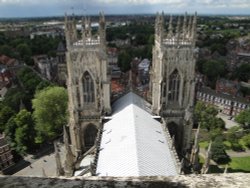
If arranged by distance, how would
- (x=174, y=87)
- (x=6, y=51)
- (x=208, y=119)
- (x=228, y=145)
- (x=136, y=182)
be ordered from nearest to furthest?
(x=136, y=182), (x=174, y=87), (x=228, y=145), (x=208, y=119), (x=6, y=51)

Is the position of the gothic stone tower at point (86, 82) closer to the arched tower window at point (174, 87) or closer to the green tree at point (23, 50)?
the arched tower window at point (174, 87)

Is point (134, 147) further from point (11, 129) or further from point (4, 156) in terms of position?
point (11, 129)

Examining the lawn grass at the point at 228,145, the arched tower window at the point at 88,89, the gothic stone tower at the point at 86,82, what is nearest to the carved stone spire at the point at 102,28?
the gothic stone tower at the point at 86,82

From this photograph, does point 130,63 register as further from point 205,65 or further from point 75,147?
point 75,147

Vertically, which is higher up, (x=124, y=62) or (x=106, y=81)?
(x=106, y=81)

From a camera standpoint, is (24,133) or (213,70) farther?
(213,70)

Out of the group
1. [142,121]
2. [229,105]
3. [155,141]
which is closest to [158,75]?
[142,121]

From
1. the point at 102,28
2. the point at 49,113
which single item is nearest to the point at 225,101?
the point at 49,113

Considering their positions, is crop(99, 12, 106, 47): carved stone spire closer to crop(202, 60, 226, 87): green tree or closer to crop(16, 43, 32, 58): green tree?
crop(202, 60, 226, 87): green tree
